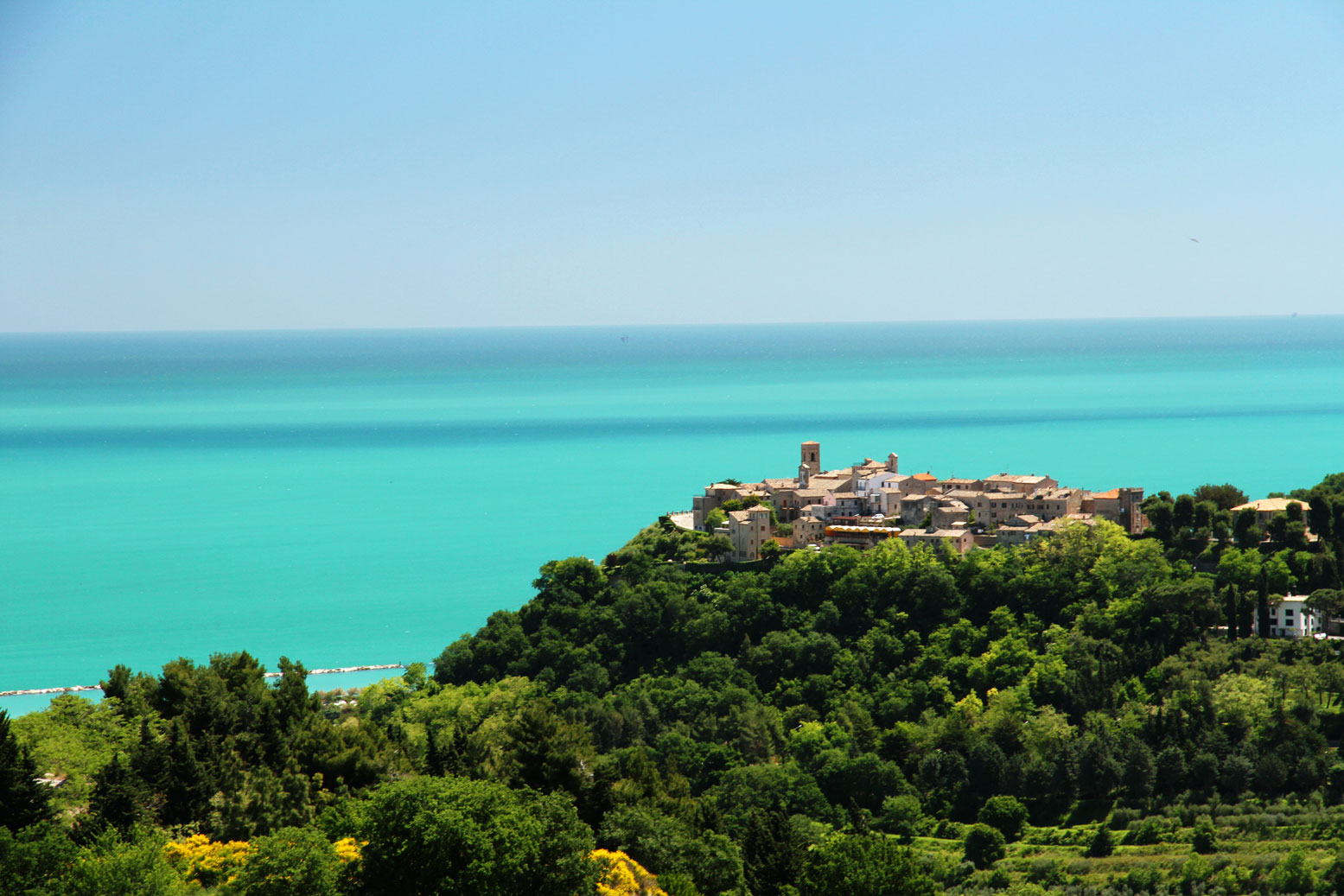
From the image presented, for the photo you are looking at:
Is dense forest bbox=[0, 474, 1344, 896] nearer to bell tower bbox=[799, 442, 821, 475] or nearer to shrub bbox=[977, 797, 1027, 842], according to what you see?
shrub bbox=[977, 797, 1027, 842]

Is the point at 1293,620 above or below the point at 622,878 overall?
above

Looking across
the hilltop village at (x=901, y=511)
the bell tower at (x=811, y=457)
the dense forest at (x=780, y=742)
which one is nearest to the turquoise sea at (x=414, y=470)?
the hilltop village at (x=901, y=511)

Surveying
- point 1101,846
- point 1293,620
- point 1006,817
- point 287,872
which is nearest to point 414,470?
point 1293,620

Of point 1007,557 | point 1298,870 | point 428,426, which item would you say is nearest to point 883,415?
point 428,426

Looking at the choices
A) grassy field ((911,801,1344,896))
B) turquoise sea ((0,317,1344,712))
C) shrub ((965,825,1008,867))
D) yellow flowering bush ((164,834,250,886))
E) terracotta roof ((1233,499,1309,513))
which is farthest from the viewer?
turquoise sea ((0,317,1344,712))

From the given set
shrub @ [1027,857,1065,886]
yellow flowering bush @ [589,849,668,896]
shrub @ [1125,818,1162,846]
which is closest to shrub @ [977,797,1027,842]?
shrub @ [1027,857,1065,886]

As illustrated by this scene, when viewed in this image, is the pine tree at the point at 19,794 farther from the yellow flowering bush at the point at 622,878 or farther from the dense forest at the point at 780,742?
the yellow flowering bush at the point at 622,878

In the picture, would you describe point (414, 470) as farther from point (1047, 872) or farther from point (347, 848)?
point (347, 848)

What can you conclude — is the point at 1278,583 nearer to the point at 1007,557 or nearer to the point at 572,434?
the point at 1007,557
